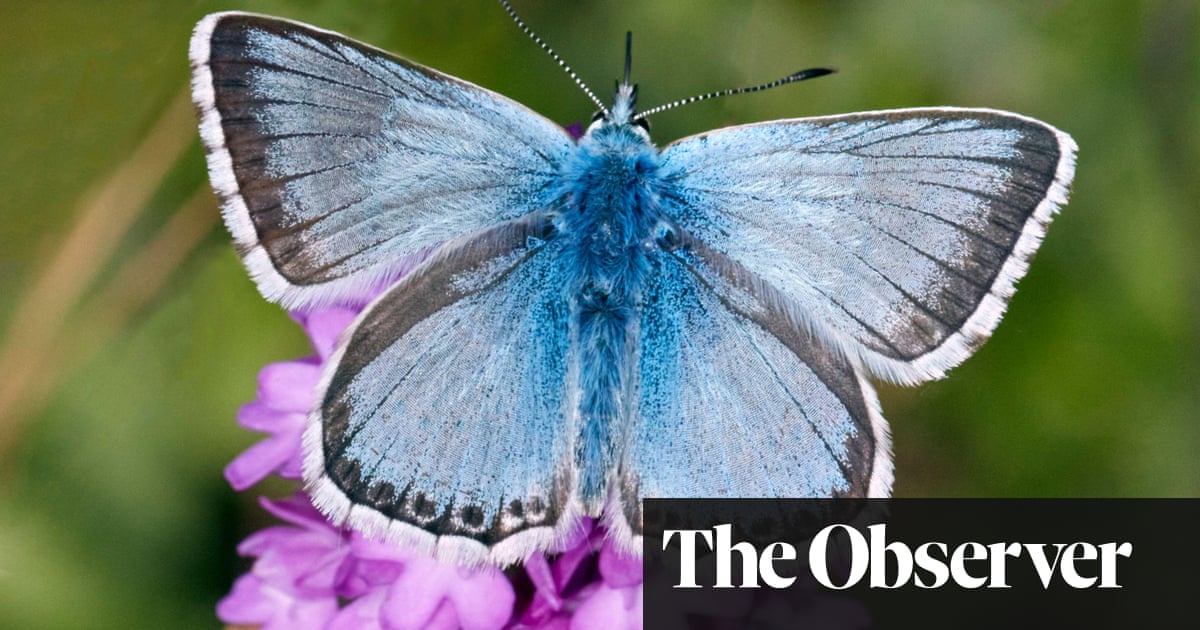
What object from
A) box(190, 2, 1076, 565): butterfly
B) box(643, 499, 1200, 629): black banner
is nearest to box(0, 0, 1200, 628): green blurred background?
box(643, 499, 1200, 629): black banner

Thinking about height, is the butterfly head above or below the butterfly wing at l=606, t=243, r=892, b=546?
above

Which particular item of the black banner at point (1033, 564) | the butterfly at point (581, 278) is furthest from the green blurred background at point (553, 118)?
the butterfly at point (581, 278)

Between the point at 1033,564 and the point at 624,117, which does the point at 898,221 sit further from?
the point at 1033,564

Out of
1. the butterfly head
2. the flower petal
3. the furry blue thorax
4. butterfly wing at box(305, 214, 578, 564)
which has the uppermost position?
the butterfly head

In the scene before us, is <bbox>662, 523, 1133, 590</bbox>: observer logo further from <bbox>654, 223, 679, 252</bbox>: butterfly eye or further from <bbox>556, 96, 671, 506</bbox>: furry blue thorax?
<bbox>654, 223, 679, 252</bbox>: butterfly eye

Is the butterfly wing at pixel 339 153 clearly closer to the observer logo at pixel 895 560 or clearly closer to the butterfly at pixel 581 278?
the butterfly at pixel 581 278

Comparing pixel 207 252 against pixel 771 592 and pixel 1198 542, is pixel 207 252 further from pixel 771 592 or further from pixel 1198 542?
pixel 1198 542

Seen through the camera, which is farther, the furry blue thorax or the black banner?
the black banner
